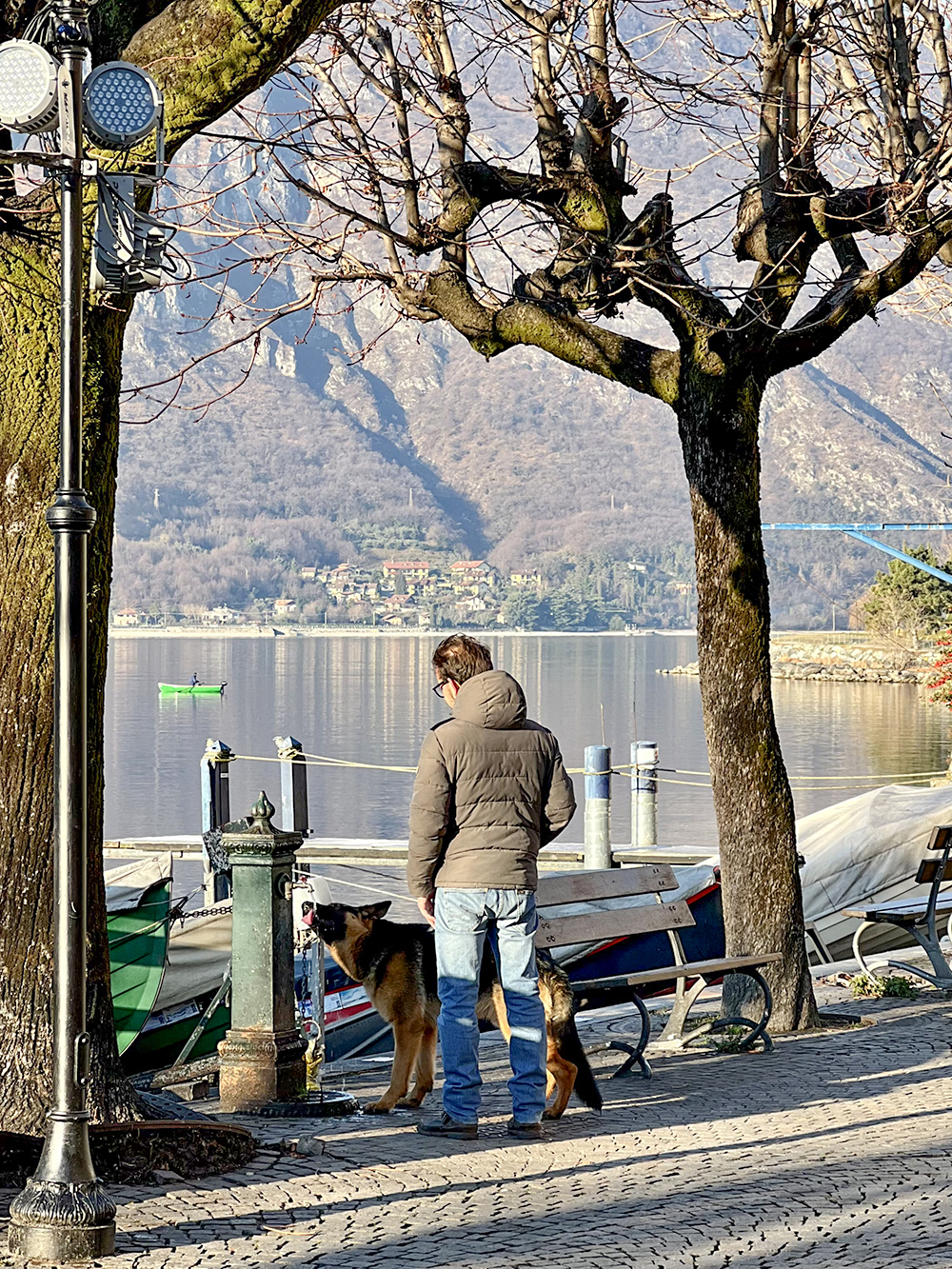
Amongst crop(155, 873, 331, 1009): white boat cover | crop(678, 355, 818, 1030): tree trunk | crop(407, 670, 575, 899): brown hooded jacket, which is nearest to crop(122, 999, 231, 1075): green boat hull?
crop(155, 873, 331, 1009): white boat cover

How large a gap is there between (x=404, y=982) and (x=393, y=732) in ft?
230

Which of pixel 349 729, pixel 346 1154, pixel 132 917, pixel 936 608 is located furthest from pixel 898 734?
pixel 346 1154

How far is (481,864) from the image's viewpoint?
248 inches

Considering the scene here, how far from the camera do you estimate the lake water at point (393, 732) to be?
4234 cm

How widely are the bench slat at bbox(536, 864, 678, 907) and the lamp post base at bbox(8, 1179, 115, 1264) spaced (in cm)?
344

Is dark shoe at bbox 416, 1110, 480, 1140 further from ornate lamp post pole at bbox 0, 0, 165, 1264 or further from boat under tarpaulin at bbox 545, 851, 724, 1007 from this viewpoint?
boat under tarpaulin at bbox 545, 851, 724, 1007

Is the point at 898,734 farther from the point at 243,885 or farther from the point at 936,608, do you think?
the point at 243,885

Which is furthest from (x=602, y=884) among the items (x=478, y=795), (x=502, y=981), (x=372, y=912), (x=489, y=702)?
(x=489, y=702)

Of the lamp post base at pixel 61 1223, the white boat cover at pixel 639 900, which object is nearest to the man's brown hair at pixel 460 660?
the lamp post base at pixel 61 1223

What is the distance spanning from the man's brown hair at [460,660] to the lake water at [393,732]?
1823 centimetres

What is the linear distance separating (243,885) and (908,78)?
A: 20.2ft

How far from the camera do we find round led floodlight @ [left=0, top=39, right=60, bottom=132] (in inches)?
187

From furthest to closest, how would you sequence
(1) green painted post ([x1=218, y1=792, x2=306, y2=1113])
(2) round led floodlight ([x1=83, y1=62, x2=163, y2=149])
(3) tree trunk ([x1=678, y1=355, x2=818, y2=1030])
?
(3) tree trunk ([x1=678, y1=355, x2=818, y2=1030]), (1) green painted post ([x1=218, y1=792, x2=306, y2=1113]), (2) round led floodlight ([x1=83, y1=62, x2=163, y2=149])

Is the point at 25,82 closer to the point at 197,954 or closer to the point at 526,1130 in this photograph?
the point at 526,1130
